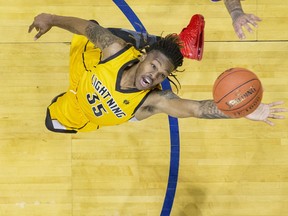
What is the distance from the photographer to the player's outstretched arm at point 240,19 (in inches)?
122

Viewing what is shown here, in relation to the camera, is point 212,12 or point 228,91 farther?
point 212,12

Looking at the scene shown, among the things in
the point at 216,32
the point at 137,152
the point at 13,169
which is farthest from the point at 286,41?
the point at 13,169

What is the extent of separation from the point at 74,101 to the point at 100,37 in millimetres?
740

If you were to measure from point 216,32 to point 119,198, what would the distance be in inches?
76.5

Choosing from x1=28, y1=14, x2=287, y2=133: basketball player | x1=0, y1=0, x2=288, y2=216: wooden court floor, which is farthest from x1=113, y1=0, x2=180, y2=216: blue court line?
x1=28, y1=14, x2=287, y2=133: basketball player

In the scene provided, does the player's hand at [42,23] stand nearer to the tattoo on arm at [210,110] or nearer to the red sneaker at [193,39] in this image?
the red sneaker at [193,39]

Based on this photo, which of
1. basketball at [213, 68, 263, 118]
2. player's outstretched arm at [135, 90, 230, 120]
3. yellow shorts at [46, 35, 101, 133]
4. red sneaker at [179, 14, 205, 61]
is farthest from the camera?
red sneaker at [179, 14, 205, 61]

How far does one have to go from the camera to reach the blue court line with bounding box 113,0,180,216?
4469 mm

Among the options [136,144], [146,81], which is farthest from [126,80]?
[136,144]

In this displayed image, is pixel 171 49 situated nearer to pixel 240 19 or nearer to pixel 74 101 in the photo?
pixel 240 19

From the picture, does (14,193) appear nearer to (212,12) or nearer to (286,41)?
(212,12)

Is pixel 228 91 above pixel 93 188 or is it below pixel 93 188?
above

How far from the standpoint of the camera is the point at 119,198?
445 cm

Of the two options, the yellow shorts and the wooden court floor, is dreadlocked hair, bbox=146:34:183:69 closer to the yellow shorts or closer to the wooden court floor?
the yellow shorts
